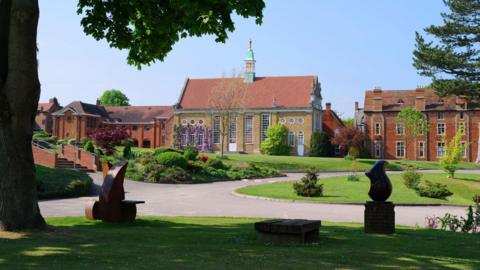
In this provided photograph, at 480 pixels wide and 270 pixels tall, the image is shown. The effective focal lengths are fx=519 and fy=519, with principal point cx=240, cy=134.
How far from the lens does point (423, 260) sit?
7.44 meters

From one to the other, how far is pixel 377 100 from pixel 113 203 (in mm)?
65413

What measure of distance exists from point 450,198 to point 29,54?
2240 centimetres

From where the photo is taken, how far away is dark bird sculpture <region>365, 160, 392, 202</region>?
10.5 meters

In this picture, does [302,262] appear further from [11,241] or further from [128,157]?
[128,157]

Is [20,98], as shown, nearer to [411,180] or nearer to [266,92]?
[411,180]

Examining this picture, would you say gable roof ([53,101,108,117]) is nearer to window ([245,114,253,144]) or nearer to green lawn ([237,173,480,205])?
window ([245,114,253,144])

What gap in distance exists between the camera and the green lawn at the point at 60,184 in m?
21.4

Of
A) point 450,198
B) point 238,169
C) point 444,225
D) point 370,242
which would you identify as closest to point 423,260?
point 370,242

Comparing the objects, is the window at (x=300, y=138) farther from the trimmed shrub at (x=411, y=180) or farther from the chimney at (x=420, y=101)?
the trimmed shrub at (x=411, y=180)

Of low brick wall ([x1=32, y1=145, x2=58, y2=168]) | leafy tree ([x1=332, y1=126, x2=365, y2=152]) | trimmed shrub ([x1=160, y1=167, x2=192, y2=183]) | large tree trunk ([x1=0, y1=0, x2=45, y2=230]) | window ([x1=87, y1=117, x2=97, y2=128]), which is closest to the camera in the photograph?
large tree trunk ([x1=0, y1=0, x2=45, y2=230])

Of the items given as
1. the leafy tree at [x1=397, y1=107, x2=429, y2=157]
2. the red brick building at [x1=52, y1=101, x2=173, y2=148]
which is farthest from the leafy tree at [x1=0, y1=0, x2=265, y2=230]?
the red brick building at [x1=52, y1=101, x2=173, y2=148]

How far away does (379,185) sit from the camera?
10.5 metres

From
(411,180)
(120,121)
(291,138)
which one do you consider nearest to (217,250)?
(411,180)

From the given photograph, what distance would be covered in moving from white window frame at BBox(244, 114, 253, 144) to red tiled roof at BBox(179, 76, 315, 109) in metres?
1.58
